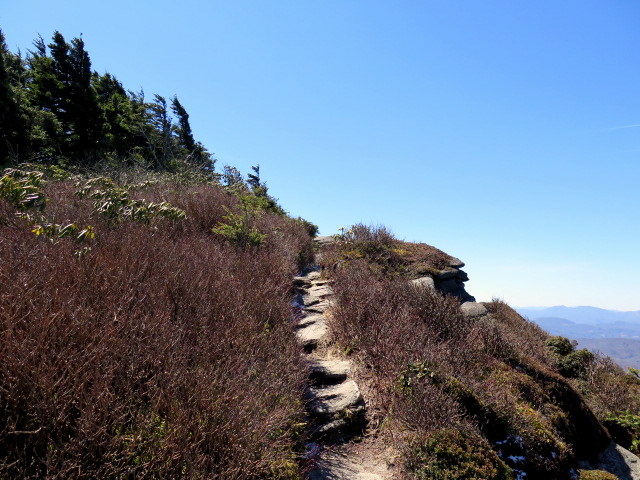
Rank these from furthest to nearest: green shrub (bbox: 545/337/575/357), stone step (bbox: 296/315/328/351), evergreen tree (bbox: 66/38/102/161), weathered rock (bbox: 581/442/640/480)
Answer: evergreen tree (bbox: 66/38/102/161) → green shrub (bbox: 545/337/575/357) → stone step (bbox: 296/315/328/351) → weathered rock (bbox: 581/442/640/480)

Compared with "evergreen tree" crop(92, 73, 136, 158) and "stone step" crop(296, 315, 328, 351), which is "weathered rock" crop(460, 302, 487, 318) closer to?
"stone step" crop(296, 315, 328, 351)

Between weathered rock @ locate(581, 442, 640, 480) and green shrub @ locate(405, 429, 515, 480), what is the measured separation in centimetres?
307

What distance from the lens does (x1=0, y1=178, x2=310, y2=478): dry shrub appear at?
79.6 inches

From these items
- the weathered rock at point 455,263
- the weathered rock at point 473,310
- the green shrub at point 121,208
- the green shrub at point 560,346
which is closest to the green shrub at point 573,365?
the green shrub at point 560,346

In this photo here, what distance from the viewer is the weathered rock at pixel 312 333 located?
599 centimetres

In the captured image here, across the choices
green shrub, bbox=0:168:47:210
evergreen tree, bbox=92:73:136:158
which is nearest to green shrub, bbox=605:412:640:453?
green shrub, bbox=0:168:47:210

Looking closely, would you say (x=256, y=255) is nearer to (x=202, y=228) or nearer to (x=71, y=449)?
(x=202, y=228)

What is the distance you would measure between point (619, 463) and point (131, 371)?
300 inches

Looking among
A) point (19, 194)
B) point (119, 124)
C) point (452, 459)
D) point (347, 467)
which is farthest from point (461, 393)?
point (119, 124)

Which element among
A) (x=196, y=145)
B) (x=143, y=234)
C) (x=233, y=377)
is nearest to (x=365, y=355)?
(x=233, y=377)

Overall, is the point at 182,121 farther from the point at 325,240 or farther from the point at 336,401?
the point at 336,401

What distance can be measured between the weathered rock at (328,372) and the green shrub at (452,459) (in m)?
1.55

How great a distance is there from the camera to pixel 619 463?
223 inches

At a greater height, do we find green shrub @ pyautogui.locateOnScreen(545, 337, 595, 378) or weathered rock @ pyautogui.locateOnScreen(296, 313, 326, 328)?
weathered rock @ pyautogui.locateOnScreen(296, 313, 326, 328)
